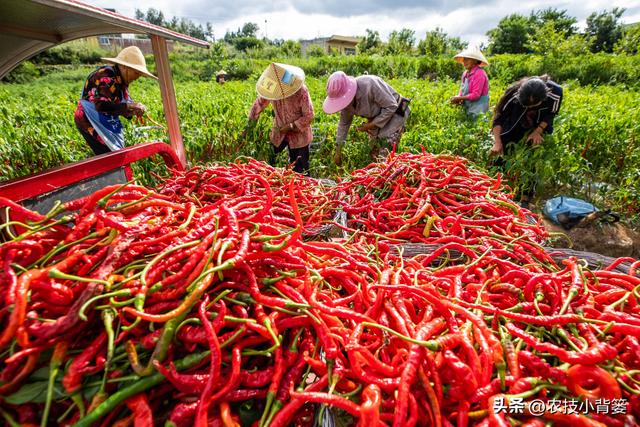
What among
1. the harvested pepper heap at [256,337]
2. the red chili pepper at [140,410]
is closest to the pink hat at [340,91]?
the harvested pepper heap at [256,337]

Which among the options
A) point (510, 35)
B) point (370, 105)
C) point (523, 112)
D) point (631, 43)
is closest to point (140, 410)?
point (370, 105)

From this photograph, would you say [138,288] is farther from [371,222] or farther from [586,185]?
[586,185]

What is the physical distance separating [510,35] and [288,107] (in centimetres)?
4692

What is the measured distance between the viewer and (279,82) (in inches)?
182

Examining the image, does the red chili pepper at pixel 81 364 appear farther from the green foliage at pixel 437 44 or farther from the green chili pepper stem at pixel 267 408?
the green foliage at pixel 437 44

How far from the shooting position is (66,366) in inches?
45.1

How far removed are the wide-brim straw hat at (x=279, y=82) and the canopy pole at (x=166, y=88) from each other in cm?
128

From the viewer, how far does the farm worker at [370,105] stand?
477 centimetres

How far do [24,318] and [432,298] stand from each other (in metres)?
1.57

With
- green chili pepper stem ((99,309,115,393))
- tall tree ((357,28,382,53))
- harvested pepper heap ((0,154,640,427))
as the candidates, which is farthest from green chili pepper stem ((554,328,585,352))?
tall tree ((357,28,382,53))

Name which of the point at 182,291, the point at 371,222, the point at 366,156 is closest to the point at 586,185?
the point at 366,156

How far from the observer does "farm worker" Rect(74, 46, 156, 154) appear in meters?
4.21

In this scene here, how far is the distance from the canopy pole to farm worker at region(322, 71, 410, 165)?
209 cm

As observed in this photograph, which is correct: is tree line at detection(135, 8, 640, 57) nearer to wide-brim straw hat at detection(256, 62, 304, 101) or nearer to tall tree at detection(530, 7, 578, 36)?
tall tree at detection(530, 7, 578, 36)
